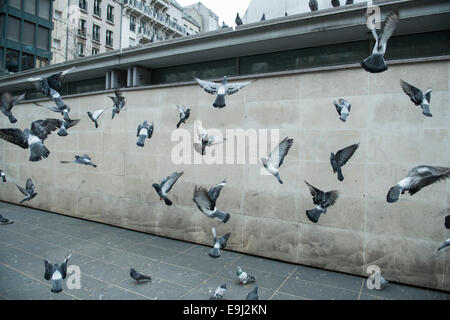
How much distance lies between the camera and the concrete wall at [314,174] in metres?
5.73

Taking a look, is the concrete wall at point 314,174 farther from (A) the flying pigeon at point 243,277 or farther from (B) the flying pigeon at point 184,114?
(A) the flying pigeon at point 243,277

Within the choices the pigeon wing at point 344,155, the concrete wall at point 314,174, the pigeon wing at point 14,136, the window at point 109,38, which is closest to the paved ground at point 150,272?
the concrete wall at point 314,174

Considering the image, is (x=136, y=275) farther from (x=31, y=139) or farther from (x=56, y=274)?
(x=31, y=139)

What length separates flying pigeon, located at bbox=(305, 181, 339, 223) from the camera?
243 inches

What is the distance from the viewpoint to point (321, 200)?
621cm

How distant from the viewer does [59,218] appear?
10.6m

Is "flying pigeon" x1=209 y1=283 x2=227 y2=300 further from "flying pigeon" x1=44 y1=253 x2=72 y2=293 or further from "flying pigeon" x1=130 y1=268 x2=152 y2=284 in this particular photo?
"flying pigeon" x1=44 y1=253 x2=72 y2=293

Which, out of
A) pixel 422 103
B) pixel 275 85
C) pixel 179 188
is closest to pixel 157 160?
pixel 179 188

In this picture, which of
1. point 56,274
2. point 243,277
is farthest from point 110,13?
point 243,277

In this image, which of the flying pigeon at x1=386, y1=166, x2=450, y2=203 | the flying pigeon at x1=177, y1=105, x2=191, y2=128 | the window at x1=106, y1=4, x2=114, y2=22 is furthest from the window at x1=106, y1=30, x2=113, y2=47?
the flying pigeon at x1=386, y1=166, x2=450, y2=203

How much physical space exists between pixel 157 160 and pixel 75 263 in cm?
348

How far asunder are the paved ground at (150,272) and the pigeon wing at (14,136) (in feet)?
8.62

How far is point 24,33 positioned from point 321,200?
3247 cm

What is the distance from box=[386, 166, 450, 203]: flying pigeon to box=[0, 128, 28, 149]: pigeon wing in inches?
279
